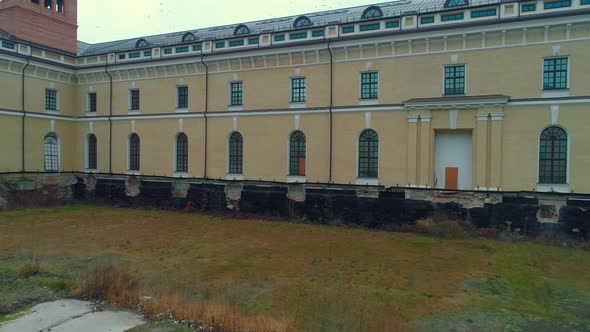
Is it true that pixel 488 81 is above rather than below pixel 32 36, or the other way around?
below

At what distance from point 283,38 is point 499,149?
1445 cm

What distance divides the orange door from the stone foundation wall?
5.17m

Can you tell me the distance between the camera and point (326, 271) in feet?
40.2

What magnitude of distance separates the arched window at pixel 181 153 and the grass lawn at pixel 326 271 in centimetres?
1022

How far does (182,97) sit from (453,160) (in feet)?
63.1

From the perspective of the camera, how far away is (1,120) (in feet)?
90.6

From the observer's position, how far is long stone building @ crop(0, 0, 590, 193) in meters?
20.8

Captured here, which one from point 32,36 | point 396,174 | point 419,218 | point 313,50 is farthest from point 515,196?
point 32,36

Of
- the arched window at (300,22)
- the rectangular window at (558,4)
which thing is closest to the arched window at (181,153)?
the arched window at (300,22)

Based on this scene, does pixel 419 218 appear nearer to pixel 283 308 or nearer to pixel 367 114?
pixel 367 114

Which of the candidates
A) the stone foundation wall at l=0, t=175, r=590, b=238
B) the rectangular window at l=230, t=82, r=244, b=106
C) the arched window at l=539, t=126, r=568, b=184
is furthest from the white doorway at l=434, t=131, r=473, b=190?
the rectangular window at l=230, t=82, r=244, b=106

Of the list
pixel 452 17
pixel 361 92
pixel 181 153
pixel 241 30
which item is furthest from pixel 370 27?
pixel 181 153

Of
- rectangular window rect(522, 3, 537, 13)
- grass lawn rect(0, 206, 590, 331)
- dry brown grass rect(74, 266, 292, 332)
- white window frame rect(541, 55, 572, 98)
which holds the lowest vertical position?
grass lawn rect(0, 206, 590, 331)

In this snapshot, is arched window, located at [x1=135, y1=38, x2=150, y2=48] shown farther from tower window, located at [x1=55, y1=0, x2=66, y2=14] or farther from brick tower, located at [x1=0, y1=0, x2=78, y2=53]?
tower window, located at [x1=55, y1=0, x2=66, y2=14]
